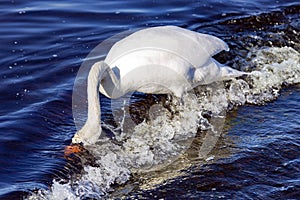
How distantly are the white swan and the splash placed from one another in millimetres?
317

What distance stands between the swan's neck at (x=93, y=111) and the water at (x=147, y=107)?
0.32 metres

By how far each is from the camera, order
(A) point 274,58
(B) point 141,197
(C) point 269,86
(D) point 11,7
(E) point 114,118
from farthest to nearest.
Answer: (D) point 11,7 < (A) point 274,58 < (C) point 269,86 < (E) point 114,118 < (B) point 141,197

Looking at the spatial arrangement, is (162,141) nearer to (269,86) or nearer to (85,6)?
(269,86)

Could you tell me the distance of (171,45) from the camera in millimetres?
6082

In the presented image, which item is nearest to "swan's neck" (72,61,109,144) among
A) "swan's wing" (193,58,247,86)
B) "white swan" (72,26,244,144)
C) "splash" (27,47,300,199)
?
"white swan" (72,26,244,144)

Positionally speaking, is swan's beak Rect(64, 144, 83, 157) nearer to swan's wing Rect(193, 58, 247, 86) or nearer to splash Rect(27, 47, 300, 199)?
splash Rect(27, 47, 300, 199)

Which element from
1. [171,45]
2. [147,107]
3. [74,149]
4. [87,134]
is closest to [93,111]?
[87,134]

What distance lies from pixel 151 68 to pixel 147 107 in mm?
1116

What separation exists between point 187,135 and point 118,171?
104 cm

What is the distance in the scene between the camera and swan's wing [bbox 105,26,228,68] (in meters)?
5.97

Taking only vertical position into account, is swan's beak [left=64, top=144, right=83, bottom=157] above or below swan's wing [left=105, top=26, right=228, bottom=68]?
below

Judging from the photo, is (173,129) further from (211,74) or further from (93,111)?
(93,111)

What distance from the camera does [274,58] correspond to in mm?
7949

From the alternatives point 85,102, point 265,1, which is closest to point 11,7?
point 85,102
